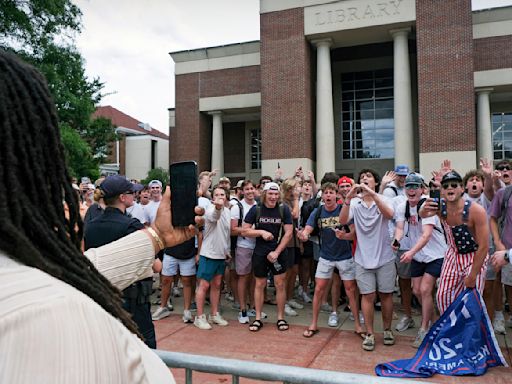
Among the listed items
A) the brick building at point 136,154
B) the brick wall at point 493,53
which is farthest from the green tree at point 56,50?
the brick building at point 136,154

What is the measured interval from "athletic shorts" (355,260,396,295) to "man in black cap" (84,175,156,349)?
2.81m

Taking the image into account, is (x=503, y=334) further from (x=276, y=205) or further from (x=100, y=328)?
(x=100, y=328)

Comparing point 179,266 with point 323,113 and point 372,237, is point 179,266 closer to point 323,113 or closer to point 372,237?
point 372,237

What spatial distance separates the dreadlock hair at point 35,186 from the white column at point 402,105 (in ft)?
67.7

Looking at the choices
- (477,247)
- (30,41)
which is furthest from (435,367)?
(30,41)

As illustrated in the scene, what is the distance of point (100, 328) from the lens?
0.67 meters

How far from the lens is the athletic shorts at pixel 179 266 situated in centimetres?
656

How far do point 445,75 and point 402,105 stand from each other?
7.55 ft

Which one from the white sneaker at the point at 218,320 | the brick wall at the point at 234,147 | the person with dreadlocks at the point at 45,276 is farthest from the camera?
the brick wall at the point at 234,147

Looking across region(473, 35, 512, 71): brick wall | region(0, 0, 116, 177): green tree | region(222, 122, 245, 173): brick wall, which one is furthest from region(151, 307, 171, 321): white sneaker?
region(222, 122, 245, 173): brick wall

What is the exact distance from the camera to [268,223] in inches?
248

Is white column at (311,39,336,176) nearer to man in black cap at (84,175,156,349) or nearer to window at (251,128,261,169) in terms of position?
window at (251,128,261,169)

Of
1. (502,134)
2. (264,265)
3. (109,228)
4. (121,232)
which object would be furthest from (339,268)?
(502,134)

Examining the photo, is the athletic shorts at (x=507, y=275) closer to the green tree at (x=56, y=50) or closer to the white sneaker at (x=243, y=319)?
the white sneaker at (x=243, y=319)
